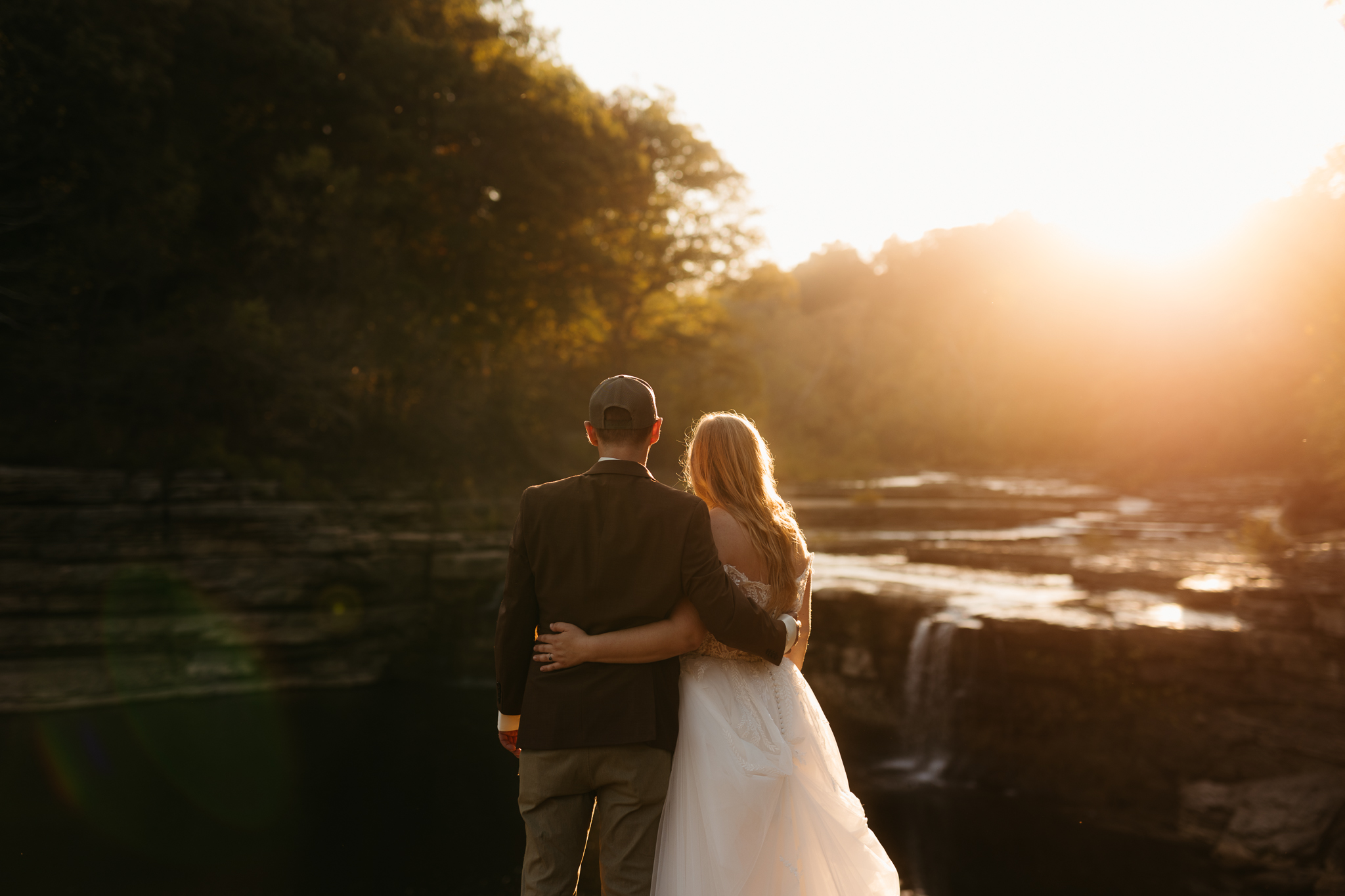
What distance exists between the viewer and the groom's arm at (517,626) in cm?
235

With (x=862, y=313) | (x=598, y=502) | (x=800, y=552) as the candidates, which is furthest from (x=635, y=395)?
(x=862, y=313)

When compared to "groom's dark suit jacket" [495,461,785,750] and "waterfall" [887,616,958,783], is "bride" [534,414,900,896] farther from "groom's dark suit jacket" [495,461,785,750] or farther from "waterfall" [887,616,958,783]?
"waterfall" [887,616,958,783]

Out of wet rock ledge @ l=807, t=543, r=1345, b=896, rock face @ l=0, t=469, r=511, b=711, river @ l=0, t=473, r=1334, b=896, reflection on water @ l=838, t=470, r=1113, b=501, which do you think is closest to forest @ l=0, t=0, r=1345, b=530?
rock face @ l=0, t=469, r=511, b=711

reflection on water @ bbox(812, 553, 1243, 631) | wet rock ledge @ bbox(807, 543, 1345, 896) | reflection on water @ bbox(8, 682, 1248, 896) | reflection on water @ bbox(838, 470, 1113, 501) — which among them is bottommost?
reflection on water @ bbox(8, 682, 1248, 896)

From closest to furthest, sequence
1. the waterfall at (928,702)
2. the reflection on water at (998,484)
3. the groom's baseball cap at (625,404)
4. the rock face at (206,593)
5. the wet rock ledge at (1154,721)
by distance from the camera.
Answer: the groom's baseball cap at (625,404) → the wet rock ledge at (1154,721) → the waterfall at (928,702) → the rock face at (206,593) → the reflection on water at (998,484)

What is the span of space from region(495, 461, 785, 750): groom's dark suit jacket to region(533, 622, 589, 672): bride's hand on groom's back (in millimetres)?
30

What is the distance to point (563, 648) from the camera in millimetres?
2268

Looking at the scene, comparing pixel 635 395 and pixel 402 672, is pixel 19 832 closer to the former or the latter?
pixel 402 672

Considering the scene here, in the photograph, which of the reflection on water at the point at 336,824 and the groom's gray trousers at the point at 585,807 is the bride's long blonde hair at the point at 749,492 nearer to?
the groom's gray trousers at the point at 585,807

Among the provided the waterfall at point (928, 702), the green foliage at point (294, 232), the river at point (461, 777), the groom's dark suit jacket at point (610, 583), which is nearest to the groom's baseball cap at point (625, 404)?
the groom's dark suit jacket at point (610, 583)

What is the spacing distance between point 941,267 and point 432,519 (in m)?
63.4

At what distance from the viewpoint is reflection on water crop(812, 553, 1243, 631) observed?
8.50 metres

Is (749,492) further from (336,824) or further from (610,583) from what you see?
(336,824)

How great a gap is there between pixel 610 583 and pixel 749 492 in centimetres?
64
